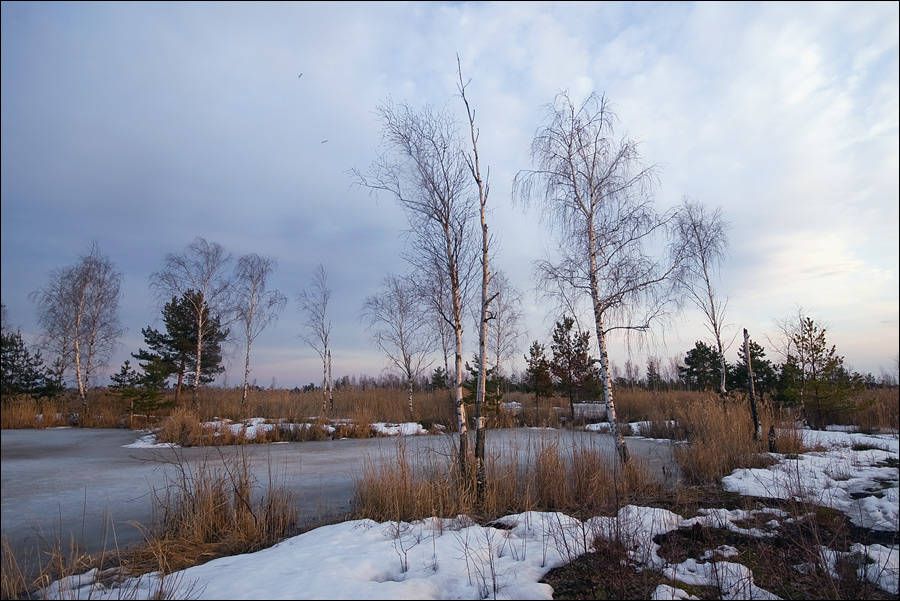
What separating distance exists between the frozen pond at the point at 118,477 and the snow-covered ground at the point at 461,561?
92 cm

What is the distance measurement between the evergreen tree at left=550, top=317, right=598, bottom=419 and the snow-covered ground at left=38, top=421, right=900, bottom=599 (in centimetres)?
1424

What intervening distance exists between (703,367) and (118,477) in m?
23.1

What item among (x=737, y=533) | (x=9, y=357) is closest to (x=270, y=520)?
(x=737, y=533)

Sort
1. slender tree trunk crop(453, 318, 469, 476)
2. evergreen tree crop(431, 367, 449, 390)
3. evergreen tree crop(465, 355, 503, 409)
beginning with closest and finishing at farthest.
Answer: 1. slender tree trunk crop(453, 318, 469, 476)
2. evergreen tree crop(465, 355, 503, 409)
3. evergreen tree crop(431, 367, 449, 390)

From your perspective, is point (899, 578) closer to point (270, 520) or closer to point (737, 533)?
point (737, 533)

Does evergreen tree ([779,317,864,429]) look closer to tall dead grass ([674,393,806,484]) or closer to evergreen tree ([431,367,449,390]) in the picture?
tall dead grass ([674,393,806,484])

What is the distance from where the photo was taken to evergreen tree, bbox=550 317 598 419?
2012 cm

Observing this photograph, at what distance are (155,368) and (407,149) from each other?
1413 cm

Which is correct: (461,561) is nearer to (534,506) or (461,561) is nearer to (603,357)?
(534,506)

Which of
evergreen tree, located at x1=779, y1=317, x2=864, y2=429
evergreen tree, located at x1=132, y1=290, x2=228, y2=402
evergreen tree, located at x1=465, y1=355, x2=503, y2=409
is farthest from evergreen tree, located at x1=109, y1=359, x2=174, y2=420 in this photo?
evergreen tree, located at x1=779, y1=317, x2=864, y2=429

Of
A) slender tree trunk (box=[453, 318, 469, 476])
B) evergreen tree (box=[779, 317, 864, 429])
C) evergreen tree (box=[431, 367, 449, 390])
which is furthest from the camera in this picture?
evergreen tree (box=[431, 367, 449, 390])

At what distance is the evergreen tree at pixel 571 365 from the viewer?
20125 millimetres

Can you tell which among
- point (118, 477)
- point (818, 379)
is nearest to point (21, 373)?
point (118, 477)

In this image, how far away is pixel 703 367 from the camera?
2173cm
